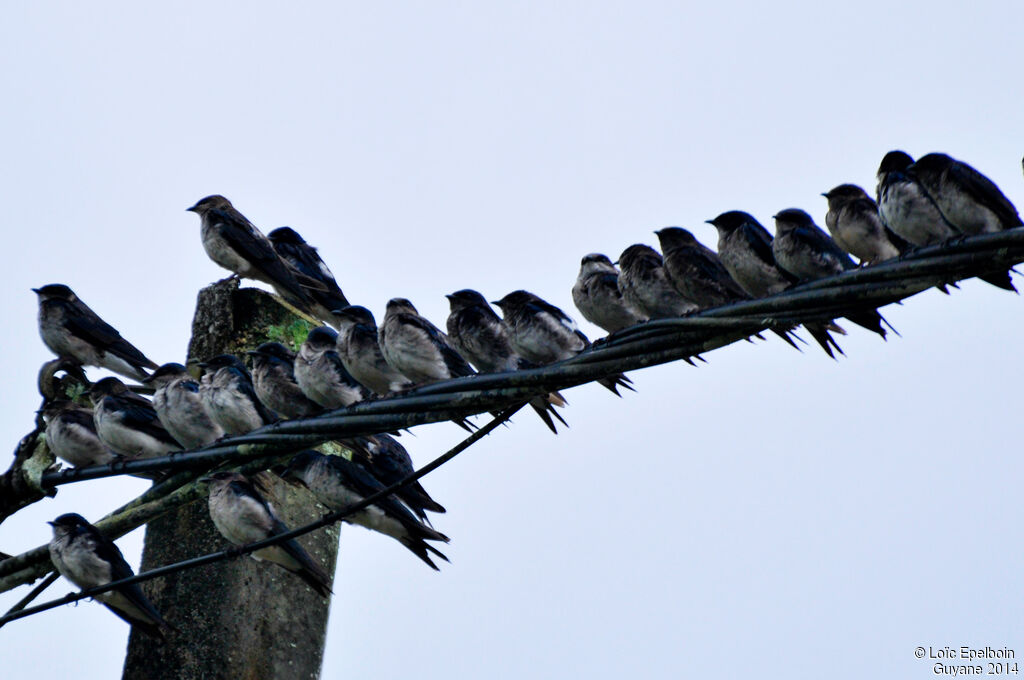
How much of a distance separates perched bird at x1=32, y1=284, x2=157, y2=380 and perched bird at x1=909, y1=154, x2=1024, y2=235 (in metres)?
6.46

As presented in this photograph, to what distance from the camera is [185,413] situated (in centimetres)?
895

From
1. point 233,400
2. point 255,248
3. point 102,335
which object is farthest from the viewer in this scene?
point 255,248

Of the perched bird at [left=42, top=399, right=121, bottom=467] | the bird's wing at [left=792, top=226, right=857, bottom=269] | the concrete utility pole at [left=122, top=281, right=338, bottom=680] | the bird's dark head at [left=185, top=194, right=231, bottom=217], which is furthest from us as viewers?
the bird's dark head at [left=185, top=194, right=231, bottom=217]

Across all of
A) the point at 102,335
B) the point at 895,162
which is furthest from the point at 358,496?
the point at 102,335

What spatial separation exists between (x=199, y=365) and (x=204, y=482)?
145cm

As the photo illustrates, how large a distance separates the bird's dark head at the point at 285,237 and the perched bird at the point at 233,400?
328cm

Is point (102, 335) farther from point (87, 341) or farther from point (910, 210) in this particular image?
point (910, 210)

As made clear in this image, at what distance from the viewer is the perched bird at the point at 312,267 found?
1098cm

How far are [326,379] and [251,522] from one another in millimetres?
942

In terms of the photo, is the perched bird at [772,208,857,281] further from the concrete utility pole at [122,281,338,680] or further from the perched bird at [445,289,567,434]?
the concrete utility pole at [122,281,338,680]

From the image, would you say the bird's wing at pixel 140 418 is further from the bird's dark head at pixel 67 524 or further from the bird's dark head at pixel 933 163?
the bird's dark head at pixel 933 163

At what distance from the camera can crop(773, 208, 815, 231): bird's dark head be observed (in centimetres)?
682

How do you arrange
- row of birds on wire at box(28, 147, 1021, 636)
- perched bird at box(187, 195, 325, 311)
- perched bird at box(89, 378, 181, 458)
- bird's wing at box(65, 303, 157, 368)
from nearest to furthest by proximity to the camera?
row of birds on wire at box(28, 147, 1021, 636)
perched bird at box(89, 378, 181, 458)
bird's wing at box(65, 303, 157, 368)
perched bird at box(187, 195, 325, 311)

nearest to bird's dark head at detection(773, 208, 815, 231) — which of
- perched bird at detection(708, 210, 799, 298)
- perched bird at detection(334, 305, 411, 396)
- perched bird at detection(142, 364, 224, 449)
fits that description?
perched bird at detection(708, 210, 799, 298)
